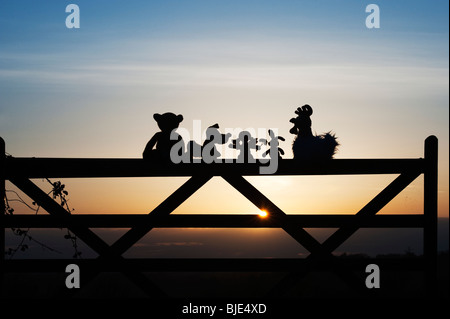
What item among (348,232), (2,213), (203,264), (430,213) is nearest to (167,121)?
(203,264)

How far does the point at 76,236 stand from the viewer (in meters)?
5.93

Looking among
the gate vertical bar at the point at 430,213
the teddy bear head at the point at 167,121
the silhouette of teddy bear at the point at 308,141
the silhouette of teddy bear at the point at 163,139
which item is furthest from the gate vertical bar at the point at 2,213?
the gate vertical bar at the point at 430,213

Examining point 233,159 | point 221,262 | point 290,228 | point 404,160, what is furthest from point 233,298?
point 404,160

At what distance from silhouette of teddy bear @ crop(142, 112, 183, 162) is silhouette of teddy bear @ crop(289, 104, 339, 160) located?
1241mm

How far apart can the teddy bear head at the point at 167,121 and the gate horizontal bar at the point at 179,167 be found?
0.53 m

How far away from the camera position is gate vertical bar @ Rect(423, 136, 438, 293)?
6012 millimetres

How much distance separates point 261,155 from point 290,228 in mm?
789

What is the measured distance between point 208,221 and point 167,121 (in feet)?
3.87

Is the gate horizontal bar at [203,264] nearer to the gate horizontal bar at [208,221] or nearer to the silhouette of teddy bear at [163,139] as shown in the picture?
the gate horizontal bar at [208,221]

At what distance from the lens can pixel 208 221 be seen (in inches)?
234

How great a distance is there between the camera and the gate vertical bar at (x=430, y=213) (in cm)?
601
